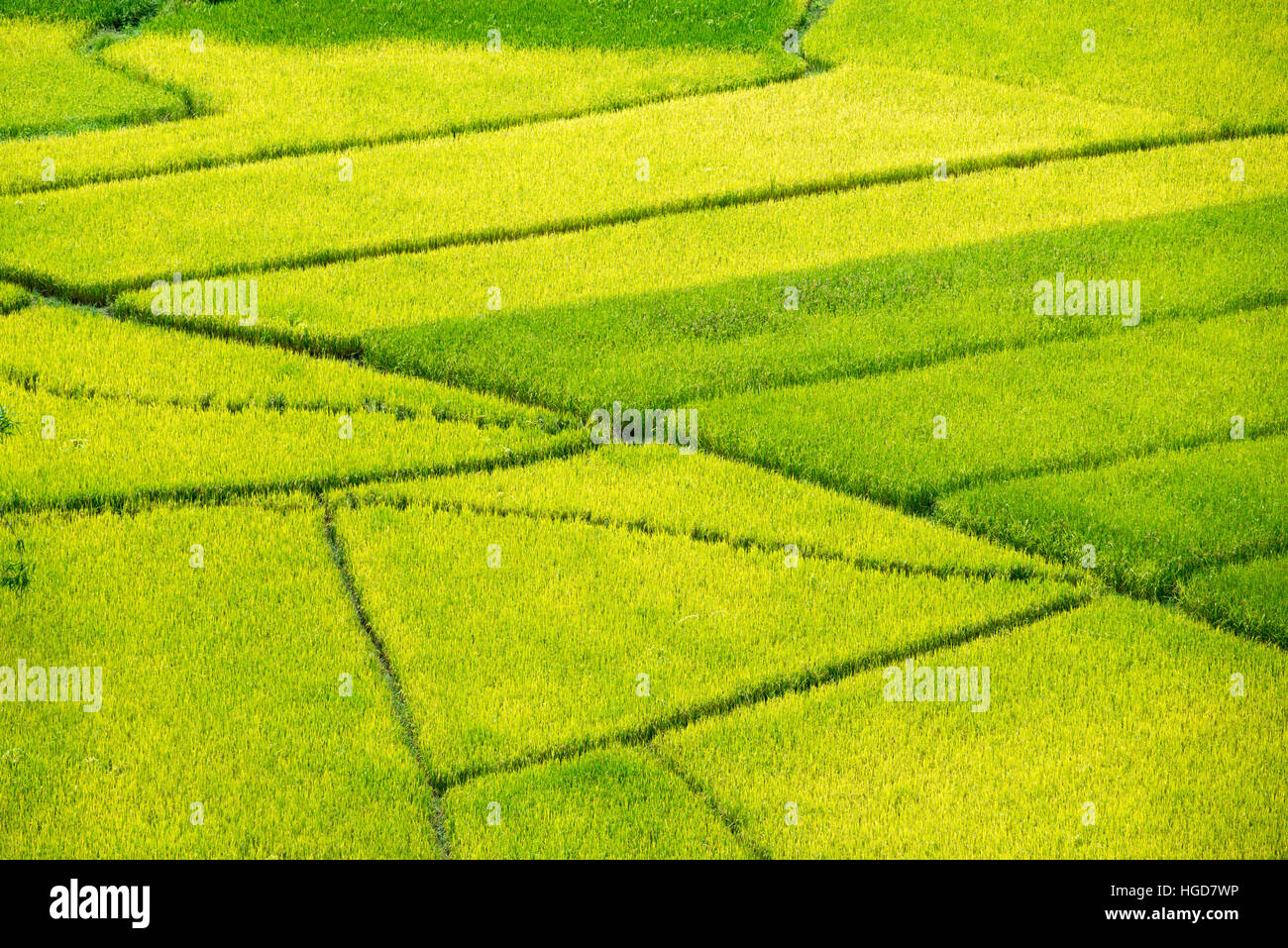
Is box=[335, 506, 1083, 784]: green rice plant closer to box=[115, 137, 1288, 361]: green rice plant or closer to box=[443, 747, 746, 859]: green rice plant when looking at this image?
box=[443, 747, 746, 859]: green rice plant

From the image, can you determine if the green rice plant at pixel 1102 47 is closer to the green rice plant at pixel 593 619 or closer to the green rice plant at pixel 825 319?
the green rice plant at pixel 825 319

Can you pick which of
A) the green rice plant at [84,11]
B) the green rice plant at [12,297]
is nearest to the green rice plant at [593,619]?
the green rice plant at [12,297]

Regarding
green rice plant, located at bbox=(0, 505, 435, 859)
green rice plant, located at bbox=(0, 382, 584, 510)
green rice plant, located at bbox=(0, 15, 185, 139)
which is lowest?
green rice plant, located at bbox=(0, 505, 435, 859)

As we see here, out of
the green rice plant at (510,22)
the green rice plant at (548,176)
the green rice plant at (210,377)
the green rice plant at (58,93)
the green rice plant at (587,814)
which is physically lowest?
the green rice plant at (587,814)

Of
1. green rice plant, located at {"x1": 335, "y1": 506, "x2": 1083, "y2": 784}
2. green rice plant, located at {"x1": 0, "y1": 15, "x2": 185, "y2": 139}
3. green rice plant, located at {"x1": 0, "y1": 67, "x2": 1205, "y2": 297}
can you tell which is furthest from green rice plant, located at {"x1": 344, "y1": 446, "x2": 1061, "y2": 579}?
green rice plant, located at {"x1": 0, "y1": 15, "x2": 185, "y2": 139}

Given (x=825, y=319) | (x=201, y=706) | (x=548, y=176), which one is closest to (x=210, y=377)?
(x=201, y=706)

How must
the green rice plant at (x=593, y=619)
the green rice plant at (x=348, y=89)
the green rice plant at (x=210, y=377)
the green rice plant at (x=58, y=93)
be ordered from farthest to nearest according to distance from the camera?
the green rice plant at (x=58, y=93) → the green rice plant at (x=348, y=89) → the green rice plant at (x=210, y=377) → the green rice plant at (x=593, y=619)
